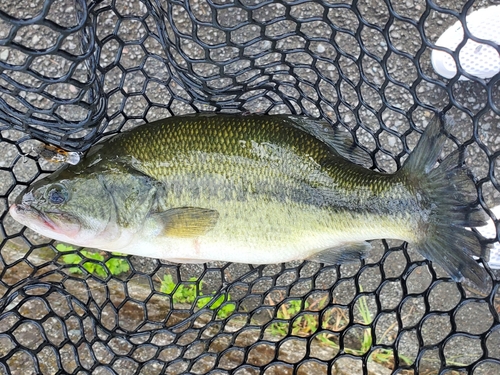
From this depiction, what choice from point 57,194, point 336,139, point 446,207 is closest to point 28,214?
point 57,194

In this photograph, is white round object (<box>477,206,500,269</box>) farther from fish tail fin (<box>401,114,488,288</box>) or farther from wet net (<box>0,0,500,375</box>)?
fish tail fin (<box>401,114,488,288</box>)

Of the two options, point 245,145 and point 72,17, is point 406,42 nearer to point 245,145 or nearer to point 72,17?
point 245,145

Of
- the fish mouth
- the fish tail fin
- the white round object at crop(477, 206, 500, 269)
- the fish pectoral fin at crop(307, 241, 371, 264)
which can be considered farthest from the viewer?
the white round object at crop(477, 206, 500, 269)

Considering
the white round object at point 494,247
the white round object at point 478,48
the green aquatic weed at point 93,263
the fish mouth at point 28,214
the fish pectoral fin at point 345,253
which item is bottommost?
the green aquatic weed at point 93,263

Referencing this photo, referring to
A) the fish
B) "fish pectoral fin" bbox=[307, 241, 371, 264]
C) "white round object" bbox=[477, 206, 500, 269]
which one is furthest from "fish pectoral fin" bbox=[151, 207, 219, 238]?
"white round object" bbox=[477, 206, 500, 269]

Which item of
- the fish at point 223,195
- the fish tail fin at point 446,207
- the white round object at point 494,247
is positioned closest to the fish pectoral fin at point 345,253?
the fish at point 223,195

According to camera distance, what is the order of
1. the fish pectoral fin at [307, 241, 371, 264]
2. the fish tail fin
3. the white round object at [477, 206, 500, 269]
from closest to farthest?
1. the fish tail fin
2. the fish pectoral fin at [307, 241, 371, 264]
3. the white round object at [477, 206, 500, 269]

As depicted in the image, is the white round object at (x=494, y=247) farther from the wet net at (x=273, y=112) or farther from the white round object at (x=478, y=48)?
the white round object at (x=478, y=48)
